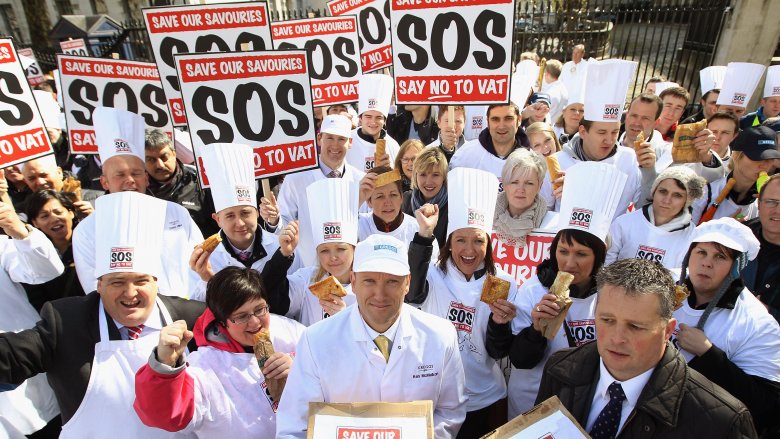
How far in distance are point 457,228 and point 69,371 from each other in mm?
2464

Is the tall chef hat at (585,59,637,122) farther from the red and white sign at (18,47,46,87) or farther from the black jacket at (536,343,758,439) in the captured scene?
the red and white sign at (18,47,46,87)

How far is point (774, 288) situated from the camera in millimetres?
3674

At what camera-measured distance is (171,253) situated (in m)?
4.35

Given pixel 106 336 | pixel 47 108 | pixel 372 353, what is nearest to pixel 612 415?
pixel 372 353

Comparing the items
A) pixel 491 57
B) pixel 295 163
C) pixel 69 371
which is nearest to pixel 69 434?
pixel 69 371

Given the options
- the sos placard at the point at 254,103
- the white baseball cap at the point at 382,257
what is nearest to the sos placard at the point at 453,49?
the sos placard at the point at 254,103

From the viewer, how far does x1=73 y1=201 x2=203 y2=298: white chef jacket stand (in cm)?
380

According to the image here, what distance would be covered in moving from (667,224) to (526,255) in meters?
1.21

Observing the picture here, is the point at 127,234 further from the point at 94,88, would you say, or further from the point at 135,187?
the point at 94,88

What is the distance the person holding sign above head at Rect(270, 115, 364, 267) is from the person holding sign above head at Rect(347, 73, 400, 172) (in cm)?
105

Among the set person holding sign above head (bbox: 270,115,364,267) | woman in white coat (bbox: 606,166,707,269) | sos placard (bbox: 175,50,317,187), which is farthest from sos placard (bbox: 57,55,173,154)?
woman in white coat (bbox: 606,166,707,269)

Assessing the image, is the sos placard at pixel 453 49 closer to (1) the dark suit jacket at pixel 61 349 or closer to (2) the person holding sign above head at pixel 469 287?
(2) the person holding sign above head at pixel 469 287

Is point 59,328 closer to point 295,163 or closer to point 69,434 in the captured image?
point 69,434

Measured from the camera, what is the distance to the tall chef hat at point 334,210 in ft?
12.0
